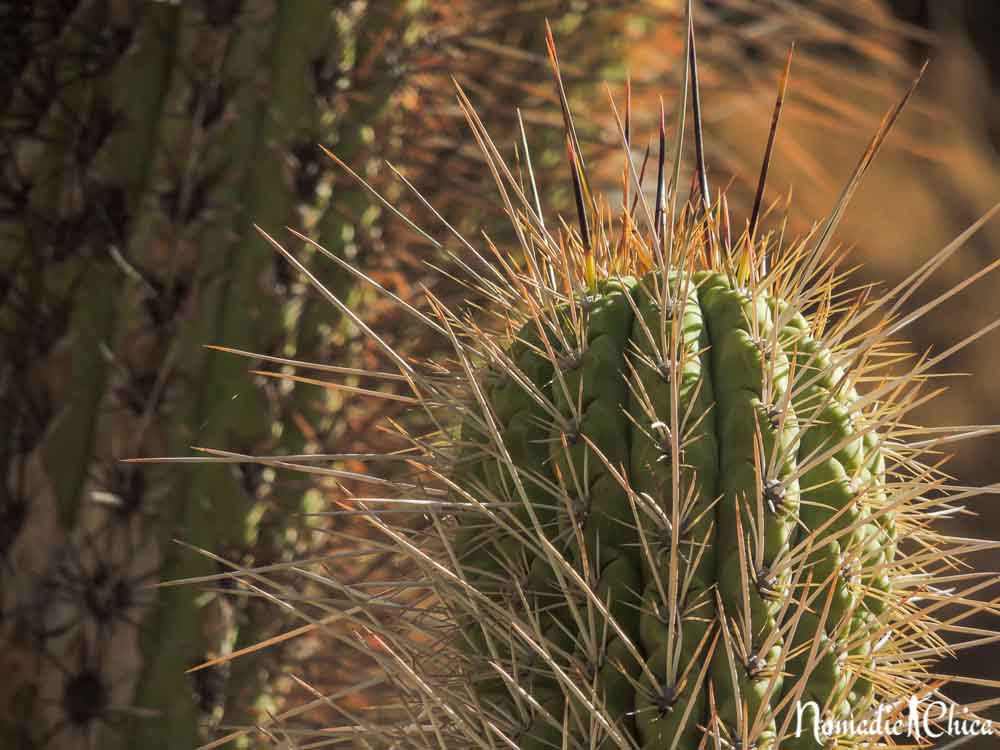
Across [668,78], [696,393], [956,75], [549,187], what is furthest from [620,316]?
[956,75]

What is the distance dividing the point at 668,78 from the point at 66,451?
886mm

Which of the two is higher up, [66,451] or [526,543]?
[526,543]

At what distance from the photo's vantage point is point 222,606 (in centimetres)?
115

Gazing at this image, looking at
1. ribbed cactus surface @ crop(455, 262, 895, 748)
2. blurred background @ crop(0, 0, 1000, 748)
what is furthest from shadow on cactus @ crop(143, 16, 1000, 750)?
blurred background @ crop(0, 0, 1000, 748)

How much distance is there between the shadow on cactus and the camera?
573mm

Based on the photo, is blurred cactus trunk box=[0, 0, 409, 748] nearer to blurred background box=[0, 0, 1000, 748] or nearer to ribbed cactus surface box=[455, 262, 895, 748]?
blurred background box=[0, 0, 1000, 748]

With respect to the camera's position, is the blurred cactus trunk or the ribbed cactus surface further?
the blurred cactus trunk

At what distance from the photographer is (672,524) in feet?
1.82

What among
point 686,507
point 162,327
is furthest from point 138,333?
point 686,507

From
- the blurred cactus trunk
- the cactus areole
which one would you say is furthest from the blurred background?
the cactus areole

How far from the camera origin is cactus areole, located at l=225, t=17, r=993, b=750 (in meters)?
0.57

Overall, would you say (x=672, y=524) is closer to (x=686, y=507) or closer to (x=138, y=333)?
(x=686, y=507)

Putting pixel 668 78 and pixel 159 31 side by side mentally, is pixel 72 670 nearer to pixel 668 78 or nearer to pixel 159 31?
pixel 159 31

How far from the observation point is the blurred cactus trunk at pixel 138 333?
1.14 metres
